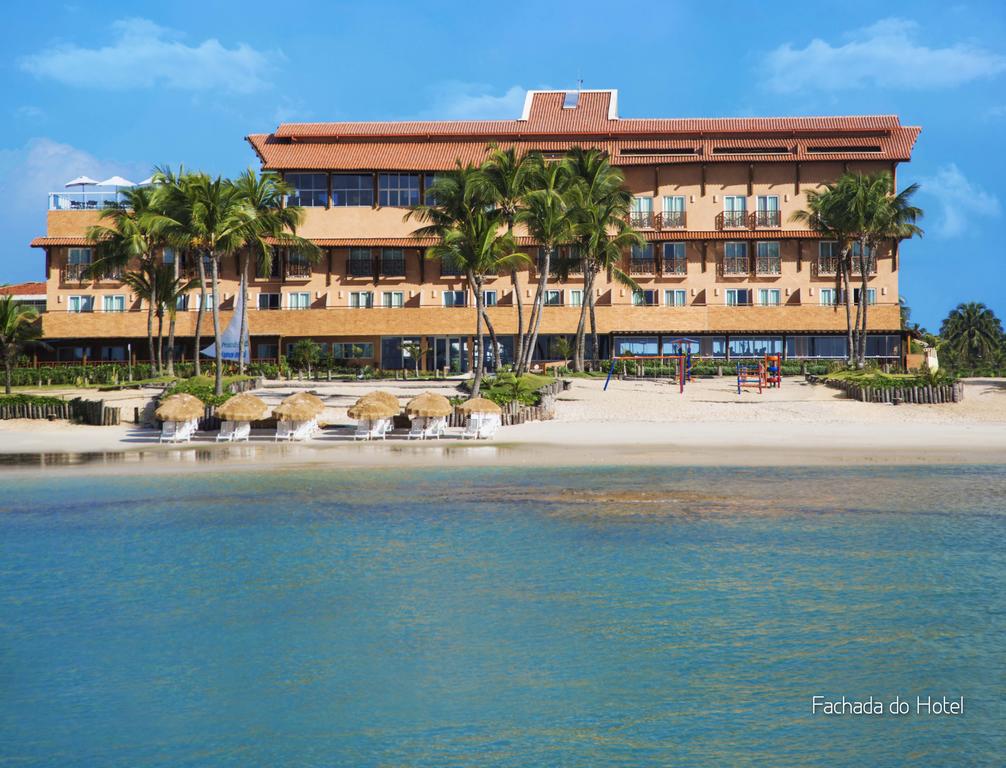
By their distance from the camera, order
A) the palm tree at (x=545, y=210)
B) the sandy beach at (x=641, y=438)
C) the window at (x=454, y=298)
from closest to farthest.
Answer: the sandy beach at (x=641, y=438)
the palm tree at (x=545, y=210)
the window at (x=454, y=298)

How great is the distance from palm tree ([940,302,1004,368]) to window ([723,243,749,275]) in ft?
157

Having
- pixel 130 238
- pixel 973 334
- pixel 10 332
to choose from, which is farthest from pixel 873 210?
pixel 973 334

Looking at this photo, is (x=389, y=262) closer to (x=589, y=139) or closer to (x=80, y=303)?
(x=589, y=139)

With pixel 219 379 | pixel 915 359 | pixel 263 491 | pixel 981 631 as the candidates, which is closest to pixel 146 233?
pixel 219 379

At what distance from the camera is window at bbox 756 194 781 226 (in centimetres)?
7025

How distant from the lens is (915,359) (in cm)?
6712

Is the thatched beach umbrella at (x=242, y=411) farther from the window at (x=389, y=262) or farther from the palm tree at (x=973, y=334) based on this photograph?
the palm tree at (x=973, y=334)

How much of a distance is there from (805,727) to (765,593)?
5.06 meters

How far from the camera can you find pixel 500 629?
14.0 m

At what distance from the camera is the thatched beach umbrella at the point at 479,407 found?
36.6 meters

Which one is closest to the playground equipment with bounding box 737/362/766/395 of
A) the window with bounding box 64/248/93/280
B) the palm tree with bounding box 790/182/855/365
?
the palm tree with bounding box 790/182/855/365

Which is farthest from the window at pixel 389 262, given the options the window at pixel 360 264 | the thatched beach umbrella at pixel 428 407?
the thatched beach umbrella at pixel 428 407

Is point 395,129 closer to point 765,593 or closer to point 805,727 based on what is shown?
point 765,593

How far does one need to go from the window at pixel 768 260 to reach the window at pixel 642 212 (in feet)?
23.6
